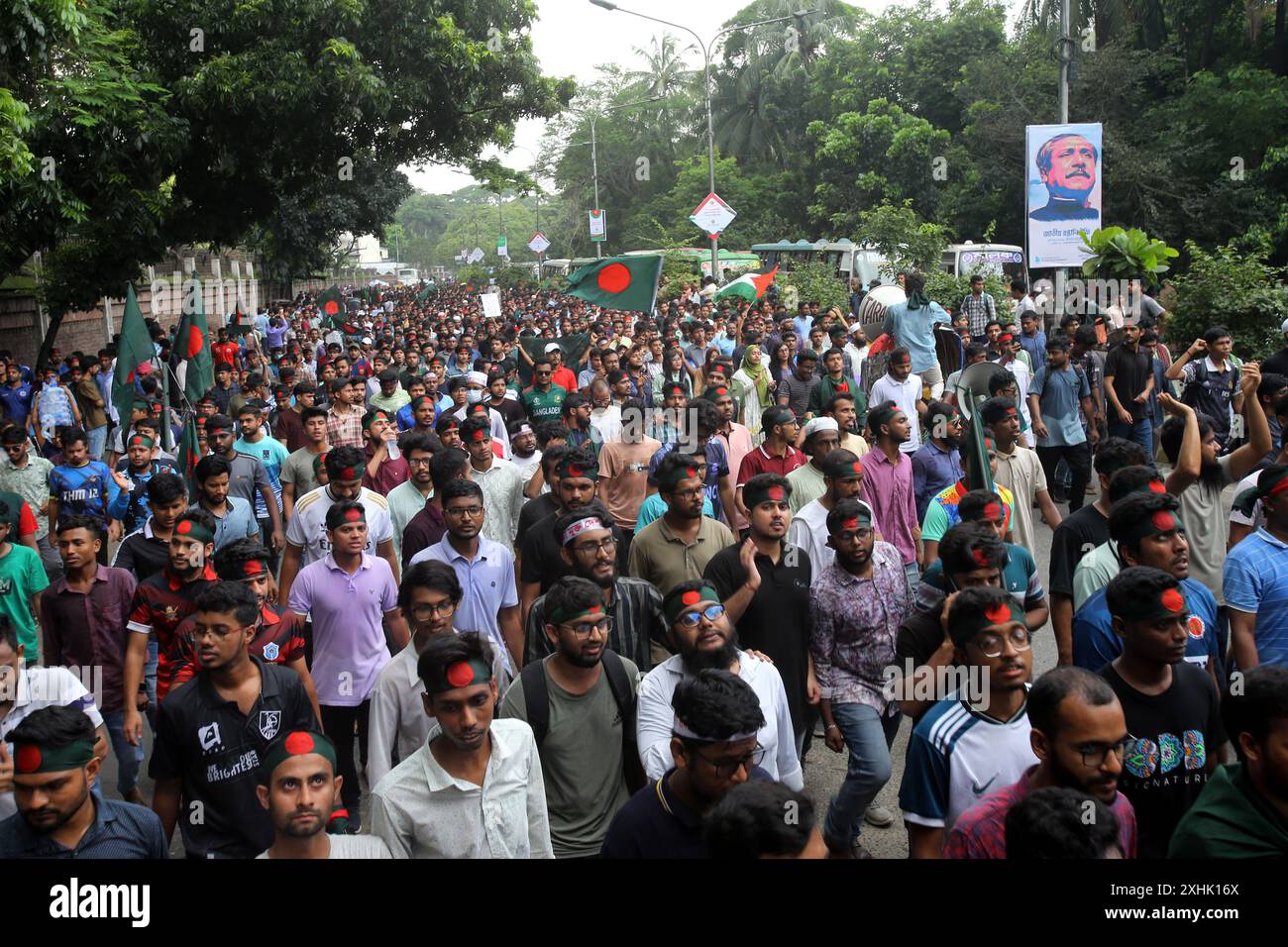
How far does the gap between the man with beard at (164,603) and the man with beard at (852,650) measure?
2.57 metres

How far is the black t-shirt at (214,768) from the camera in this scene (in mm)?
3947

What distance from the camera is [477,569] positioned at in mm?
5434

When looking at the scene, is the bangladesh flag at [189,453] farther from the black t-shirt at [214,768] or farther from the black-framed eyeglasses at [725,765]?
the black-framed eyeglasses at [725,765]

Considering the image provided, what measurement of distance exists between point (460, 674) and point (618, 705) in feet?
2.46

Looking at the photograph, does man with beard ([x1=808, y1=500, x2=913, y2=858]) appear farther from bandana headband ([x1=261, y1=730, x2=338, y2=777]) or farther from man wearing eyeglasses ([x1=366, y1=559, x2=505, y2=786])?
bandana headband ([x1=261, y1=730, x2=338, y2=777])

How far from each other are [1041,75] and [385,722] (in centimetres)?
3102

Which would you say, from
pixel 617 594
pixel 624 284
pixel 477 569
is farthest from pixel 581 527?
pixel 624 284

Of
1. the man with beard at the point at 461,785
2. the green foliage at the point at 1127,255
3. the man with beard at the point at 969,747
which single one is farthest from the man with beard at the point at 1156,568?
the green foliage at the point at 1127,255

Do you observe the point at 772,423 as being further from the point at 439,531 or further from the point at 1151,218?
the point at 1151,218

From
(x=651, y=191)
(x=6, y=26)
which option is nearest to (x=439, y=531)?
(x=6, y=26)

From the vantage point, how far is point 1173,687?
11.7 ft

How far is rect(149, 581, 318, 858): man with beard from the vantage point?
3.95 meters

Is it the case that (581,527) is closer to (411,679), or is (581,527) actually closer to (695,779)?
(411,679)

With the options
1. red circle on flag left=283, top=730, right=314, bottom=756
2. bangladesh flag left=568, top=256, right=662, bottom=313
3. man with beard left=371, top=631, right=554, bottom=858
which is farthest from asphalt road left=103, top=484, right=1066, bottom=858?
bangladesh flag left=568, top=256, right=662, bottom=313
